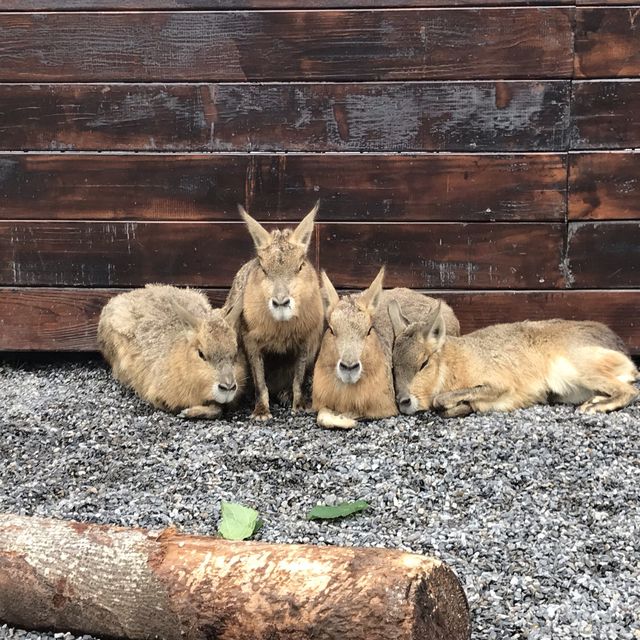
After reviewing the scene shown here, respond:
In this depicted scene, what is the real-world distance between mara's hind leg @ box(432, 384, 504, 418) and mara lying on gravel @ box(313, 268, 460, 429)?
29 centimetres

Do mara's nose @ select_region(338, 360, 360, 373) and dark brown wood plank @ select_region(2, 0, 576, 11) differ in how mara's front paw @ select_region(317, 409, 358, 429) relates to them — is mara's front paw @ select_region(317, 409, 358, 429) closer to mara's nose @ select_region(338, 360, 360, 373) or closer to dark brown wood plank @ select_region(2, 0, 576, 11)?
mara's nose @ select_region(338, 360, 360, 373)

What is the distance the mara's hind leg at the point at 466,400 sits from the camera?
5.20 metres

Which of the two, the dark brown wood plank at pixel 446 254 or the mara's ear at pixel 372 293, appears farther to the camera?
the dark brown wood plank at pixel 446 254

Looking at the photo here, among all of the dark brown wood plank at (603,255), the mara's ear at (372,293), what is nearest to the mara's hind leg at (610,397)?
the dark brown wood plank at (603,255)

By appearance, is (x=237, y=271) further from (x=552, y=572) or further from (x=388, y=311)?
(x=552, y=572)

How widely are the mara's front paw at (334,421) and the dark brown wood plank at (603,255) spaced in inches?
78.3

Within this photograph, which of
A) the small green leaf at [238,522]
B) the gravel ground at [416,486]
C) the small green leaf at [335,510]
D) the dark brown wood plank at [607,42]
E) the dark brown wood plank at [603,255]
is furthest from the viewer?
the dark brown wood plank at [603,255]

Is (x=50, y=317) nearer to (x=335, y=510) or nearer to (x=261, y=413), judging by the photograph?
(x=261, y=413)

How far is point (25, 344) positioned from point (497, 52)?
12.9 feet

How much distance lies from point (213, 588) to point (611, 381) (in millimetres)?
3390

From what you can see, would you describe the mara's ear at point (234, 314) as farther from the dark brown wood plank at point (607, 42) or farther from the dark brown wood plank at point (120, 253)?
the dark brown wood plank at point (607, 42)

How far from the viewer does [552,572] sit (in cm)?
326

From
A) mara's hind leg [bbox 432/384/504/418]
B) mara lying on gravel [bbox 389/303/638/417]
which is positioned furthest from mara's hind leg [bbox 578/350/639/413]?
mara's hind leg [bbox 432/384/504/418]

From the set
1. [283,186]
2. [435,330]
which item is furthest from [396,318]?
[283,186]
